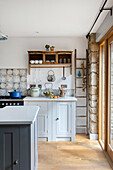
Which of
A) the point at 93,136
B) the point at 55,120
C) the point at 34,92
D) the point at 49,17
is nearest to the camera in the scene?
the point at 49,17

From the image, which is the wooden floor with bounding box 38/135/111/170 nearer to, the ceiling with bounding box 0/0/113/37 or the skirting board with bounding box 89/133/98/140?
the skirting board with bounding box 89/133/98/140

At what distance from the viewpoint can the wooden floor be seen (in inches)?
111

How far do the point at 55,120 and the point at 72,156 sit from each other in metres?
0.96

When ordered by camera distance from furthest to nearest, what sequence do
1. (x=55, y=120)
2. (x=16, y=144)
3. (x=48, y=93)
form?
(x=48, y=93)
(x=55, y=120)
(x=16, y=144)

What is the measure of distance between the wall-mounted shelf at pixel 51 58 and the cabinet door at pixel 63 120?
3.55 ft

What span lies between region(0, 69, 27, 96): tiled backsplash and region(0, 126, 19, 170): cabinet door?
2.79 meters

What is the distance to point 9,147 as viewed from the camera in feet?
6.13

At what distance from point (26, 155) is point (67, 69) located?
3025 mm

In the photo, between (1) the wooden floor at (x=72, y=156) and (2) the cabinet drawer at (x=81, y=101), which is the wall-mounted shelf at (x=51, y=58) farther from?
(1) the wooden floor at (x=72, y=156)

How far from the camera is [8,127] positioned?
186cm

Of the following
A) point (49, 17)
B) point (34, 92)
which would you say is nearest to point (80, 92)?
point (34, 92)

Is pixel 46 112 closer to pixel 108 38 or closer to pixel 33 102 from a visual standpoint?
pixel 33 102

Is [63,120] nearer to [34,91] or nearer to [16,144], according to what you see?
[34,91]

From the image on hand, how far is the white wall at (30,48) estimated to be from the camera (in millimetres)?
4570
